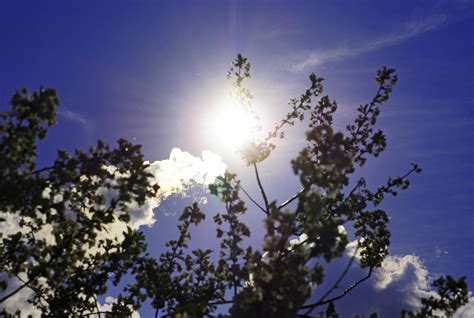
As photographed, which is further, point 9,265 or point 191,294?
point 191,294

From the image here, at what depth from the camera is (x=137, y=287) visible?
903 cm

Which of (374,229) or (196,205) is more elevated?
(196,205)

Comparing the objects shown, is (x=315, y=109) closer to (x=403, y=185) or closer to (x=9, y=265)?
(x=403, y=185)

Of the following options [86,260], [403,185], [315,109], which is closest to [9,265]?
[86,260]

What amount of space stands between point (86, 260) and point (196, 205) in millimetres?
2789

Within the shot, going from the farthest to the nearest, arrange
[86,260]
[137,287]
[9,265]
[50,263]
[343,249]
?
1. [137,287]
2. [86,260]
3. [9,265]
4. [50,263]
5. [343,249]

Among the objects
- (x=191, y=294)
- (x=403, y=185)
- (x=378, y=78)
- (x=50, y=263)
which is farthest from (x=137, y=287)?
(x=378, y=78)

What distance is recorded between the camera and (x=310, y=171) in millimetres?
4797

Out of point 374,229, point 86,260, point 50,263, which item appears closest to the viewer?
point 50,263

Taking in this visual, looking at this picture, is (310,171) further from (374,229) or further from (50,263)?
(374,229)

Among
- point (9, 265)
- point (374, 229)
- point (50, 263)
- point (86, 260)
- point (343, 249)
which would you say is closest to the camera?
point (343, 249)

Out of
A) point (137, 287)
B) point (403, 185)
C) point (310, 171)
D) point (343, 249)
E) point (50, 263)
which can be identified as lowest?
point (343, 249)

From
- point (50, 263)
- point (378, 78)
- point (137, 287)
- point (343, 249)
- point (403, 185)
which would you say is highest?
point (378, 78)

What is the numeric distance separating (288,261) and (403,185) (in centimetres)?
601
